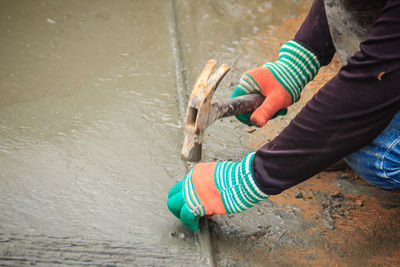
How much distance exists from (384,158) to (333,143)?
0.22 metres

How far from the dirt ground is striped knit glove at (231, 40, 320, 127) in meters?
0.37

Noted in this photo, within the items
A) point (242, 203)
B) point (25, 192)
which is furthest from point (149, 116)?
point (242, 203)

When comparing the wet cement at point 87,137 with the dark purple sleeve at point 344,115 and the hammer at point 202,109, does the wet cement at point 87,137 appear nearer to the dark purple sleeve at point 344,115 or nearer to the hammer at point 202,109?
the hammer at point 202,109

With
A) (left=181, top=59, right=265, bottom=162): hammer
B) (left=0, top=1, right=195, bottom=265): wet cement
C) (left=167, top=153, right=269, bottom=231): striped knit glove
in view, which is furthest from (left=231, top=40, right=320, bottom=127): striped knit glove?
(left=0, top=1, right=195, bottom=265): wet cement

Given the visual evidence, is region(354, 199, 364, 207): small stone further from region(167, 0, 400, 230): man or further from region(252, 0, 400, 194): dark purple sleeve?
region(252, 0, 400, 194): dark purple sleeve

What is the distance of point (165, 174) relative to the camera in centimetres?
161

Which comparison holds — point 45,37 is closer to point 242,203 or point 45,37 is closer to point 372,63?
point 242,203

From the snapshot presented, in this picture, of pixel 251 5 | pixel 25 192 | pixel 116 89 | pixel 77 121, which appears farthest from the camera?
pixel 251 5

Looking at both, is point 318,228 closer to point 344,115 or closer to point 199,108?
point 344,115

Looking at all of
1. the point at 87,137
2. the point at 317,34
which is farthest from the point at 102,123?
the point at 317,34

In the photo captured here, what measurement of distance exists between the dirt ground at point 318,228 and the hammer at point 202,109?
0.31 metres

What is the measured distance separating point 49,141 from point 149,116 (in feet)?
1.58

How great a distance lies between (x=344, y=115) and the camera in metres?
1.10

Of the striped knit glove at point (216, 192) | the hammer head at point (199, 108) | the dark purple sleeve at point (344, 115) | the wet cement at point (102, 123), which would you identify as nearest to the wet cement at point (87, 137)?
the wet cement at point (102, 123)
